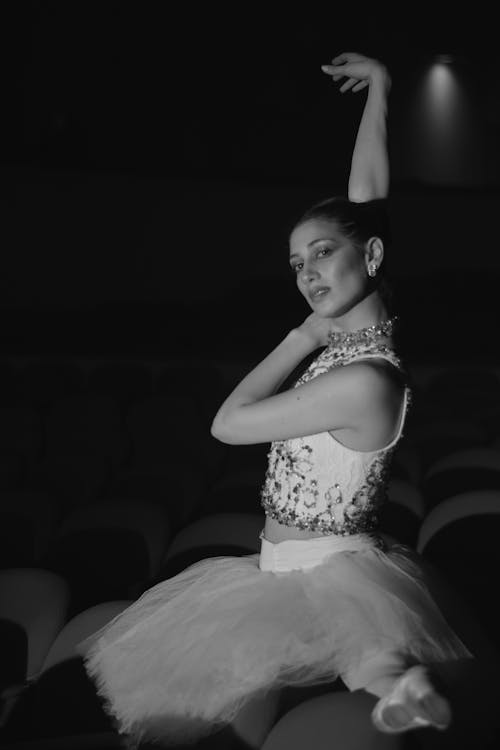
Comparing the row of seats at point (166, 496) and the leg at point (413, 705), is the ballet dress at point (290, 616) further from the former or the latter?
the row of seats at point (166, 496)

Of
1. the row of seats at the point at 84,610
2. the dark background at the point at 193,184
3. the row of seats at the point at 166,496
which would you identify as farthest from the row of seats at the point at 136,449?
the dark background at the point at 193,184

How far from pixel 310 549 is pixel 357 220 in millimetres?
471

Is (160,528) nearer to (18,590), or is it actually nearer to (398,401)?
(18,590)

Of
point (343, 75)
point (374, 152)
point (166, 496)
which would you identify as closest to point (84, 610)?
point (166, 496)

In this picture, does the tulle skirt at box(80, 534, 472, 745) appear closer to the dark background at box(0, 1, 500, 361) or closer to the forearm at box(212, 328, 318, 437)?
the forearm at box(212, 328, 318, 437)

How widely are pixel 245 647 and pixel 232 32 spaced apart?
13.3 feet

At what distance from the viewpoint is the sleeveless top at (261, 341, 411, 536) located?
1083 mm

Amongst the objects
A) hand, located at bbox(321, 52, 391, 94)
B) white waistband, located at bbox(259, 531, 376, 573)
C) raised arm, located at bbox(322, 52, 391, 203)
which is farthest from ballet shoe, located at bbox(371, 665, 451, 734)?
hand, located at bbox(321, 52, 391, 94)

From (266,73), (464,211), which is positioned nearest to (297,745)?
(464,211)

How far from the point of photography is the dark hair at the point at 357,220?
3.59ft

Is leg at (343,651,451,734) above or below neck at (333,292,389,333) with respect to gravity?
below

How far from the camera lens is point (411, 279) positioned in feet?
12.3

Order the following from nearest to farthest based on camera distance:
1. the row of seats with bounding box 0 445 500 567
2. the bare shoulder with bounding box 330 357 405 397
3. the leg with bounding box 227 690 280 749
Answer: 1. the leg with bounding box 227 690 280 749
2. the bare shoulder with bounding box 330 357 405 397
3. the row of seats with bounding box 0 445 500 567

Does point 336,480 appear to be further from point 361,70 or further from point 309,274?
point 361,70
